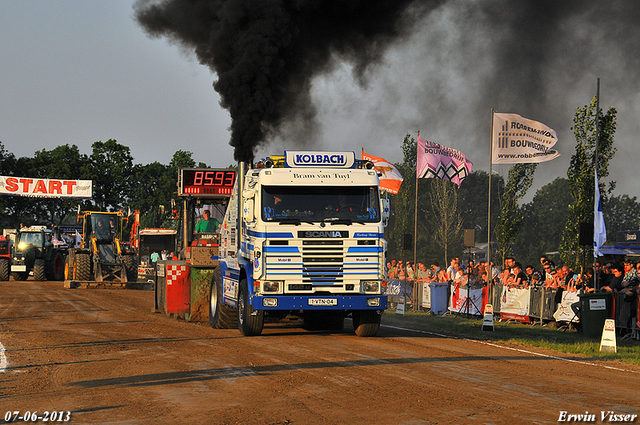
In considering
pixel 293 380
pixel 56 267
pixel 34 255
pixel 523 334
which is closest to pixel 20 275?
pixel 34 255

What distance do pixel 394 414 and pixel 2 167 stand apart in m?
76.1

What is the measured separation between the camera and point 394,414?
6.91 m

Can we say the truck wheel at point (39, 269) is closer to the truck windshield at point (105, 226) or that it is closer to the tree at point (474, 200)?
the truck windshield at point (105, 226)

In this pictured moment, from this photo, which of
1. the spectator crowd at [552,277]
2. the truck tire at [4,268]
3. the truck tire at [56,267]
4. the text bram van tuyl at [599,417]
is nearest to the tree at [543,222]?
the truck tire at [56,267]

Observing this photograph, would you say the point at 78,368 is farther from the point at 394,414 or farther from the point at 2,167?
the point at 2,167

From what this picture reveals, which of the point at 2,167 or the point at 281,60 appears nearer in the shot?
the point at 281,60

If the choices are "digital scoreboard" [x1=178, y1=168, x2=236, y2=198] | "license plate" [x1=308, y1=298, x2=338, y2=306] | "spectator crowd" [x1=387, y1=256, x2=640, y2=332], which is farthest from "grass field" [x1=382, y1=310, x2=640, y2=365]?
"digital scoreboard" [x1=178, y1=168, x2=236, y2=198]

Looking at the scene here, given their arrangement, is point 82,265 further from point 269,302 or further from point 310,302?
point 310,302

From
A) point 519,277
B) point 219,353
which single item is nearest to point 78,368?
point 219,353

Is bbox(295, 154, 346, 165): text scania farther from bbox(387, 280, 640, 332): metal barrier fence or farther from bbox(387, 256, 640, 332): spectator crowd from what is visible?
bbox(387, 280, 640, 332): metal barrier fence

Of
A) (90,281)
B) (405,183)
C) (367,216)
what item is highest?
(405,183)

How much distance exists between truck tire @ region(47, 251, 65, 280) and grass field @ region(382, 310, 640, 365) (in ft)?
86.6

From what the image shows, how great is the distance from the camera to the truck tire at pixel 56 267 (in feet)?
135

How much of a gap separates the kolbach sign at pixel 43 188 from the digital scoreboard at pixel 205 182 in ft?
131
